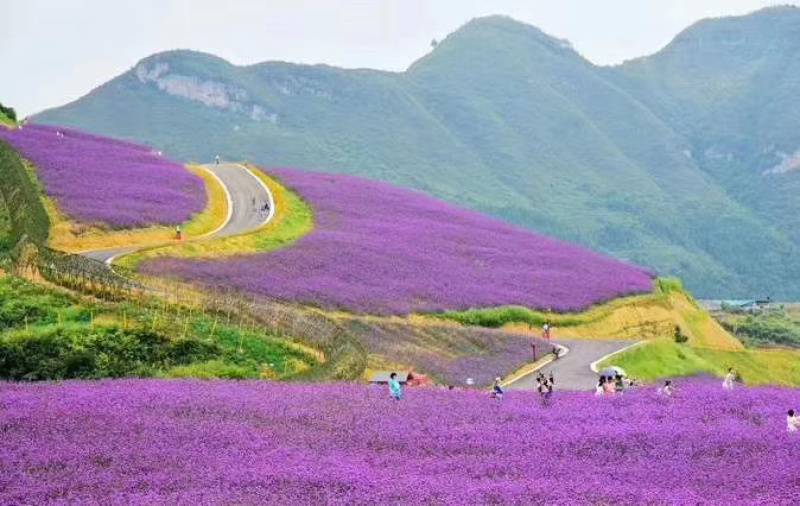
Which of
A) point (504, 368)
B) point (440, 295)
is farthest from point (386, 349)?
point (440, 295)

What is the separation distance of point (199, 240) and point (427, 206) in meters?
36.2

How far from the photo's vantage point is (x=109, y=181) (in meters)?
79.0

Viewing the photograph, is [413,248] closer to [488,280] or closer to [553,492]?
[488,280]

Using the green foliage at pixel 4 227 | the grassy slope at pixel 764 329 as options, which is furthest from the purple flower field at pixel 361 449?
the grassy slope at pixel 764 329

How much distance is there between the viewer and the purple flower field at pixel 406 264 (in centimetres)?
5816

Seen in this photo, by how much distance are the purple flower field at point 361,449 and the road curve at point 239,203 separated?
31.2m

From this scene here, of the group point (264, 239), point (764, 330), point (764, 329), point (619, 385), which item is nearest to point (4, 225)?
point (264, 239)

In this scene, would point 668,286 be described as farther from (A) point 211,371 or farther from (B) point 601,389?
(A) point 211,371

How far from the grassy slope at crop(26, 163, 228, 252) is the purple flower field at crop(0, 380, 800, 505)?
3392 centimetres

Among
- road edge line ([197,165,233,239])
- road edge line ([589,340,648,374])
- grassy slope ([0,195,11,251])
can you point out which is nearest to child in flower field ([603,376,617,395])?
road edge line ([589,340,648,374])

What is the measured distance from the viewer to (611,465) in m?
22.2

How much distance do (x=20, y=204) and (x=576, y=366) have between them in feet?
102

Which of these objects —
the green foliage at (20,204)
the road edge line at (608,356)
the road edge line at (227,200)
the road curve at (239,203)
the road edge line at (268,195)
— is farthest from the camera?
the road edge line at (268,195)

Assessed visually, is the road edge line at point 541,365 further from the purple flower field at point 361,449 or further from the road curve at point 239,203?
the road curve at point 239,203
